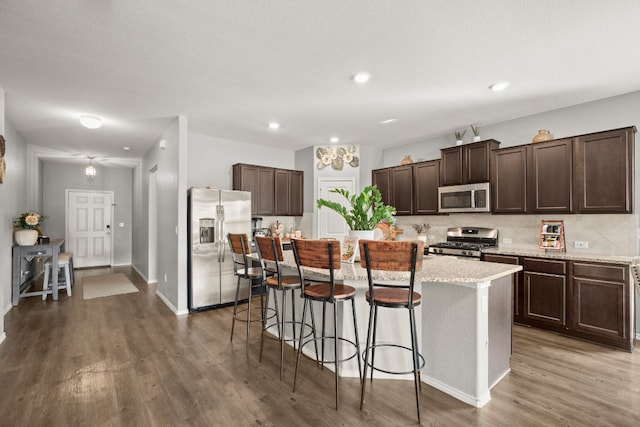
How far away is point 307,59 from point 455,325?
2440 millimetres

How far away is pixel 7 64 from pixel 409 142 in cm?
533

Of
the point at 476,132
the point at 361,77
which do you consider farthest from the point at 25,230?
the point at 476,132

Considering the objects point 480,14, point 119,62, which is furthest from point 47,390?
point 480,14

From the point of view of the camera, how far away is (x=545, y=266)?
3627mm

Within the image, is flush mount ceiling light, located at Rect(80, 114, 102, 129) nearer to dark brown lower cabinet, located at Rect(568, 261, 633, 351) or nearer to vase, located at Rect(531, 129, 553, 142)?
vase, located at Rect(531, 129, 553, 142)

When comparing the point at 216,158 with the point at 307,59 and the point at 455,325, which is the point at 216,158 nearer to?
the point at 307,59

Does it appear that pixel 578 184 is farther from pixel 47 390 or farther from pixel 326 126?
pixel 47 390

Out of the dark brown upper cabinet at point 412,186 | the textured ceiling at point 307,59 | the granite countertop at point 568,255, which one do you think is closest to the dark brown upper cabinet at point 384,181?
the dark brown upper cabinet at point 412,186

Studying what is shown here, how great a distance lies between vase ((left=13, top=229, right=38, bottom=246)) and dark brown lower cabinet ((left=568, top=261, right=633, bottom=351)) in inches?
283

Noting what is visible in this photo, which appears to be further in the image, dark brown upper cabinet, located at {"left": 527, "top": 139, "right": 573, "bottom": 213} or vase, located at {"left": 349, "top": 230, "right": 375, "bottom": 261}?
dark brown upper cabinet, located at {"left": 527, "top": 139, "right": 573, "bottom": 213}

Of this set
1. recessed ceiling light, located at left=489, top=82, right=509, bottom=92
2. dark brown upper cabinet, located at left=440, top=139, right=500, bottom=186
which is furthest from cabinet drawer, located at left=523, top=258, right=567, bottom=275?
recessed ceiling light, located at left=489, top=82, right=509, bottom=92

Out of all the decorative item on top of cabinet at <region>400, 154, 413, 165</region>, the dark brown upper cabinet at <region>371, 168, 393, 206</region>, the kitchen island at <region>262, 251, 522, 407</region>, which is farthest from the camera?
the dark brown upper cabinet at <region>371, 168, 393, 206</region>

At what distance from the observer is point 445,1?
203 cm

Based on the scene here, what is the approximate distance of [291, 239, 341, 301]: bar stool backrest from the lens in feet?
6.77
